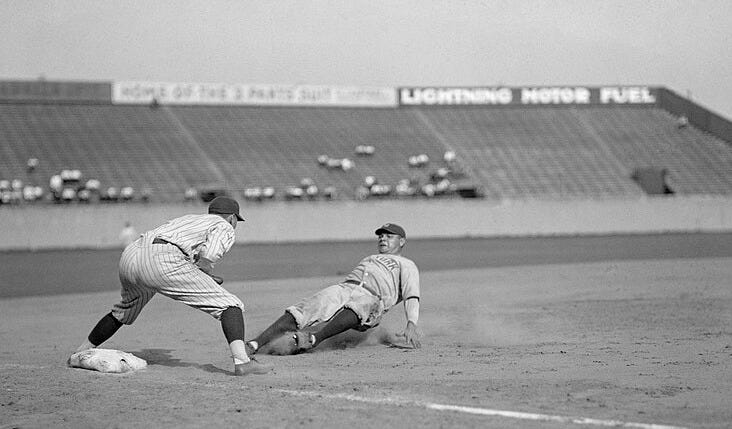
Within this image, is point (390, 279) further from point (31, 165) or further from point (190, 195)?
point (31, 165)

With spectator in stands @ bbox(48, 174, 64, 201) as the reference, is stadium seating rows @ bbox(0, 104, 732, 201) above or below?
above

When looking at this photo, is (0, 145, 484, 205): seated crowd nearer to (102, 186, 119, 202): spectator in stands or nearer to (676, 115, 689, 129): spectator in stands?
(102, 186, 119, 202): spectator in stands

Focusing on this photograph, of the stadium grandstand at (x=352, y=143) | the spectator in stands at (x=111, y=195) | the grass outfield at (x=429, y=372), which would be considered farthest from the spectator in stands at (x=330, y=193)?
the grass outfield at (x=429, y=372)

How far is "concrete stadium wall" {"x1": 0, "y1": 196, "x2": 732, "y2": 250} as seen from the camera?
38062 mm

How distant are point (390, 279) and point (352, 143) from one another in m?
43.9

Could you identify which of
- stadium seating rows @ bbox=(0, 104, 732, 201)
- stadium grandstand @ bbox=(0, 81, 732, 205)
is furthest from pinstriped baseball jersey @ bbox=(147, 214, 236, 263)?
stadium seating rows @ bbox=(0, 104, 732, 201)

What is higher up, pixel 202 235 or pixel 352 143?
pixel 352 143

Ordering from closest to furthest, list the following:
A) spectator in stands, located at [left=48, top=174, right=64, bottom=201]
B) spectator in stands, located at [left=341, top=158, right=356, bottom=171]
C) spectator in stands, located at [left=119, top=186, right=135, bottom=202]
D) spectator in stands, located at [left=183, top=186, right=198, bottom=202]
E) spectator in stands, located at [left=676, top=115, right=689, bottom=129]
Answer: spectator in stands, located at [left=48, top=174, right=64, bottom=201]
spectator in stands, located at [left=119, top=186, right=135, bottom=202]
spectator in stands, located at [left=183, top=186, right=198, bottom=202]
spectator in stands, located at [left=341, top=158, right=356, bottom=171]
spectator in stands, located at [left=676, top=115, right=689, bottom=129]

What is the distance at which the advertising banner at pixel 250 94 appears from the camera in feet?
176

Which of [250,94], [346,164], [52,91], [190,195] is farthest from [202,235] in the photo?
[250,94]

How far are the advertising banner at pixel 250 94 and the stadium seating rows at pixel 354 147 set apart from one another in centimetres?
60

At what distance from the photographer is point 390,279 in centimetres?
936

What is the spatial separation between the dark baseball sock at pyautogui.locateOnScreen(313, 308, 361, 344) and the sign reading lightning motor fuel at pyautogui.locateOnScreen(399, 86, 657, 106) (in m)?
49.9

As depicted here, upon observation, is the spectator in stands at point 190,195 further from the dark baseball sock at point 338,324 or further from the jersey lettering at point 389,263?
the dark baseball sock at point 338,324
